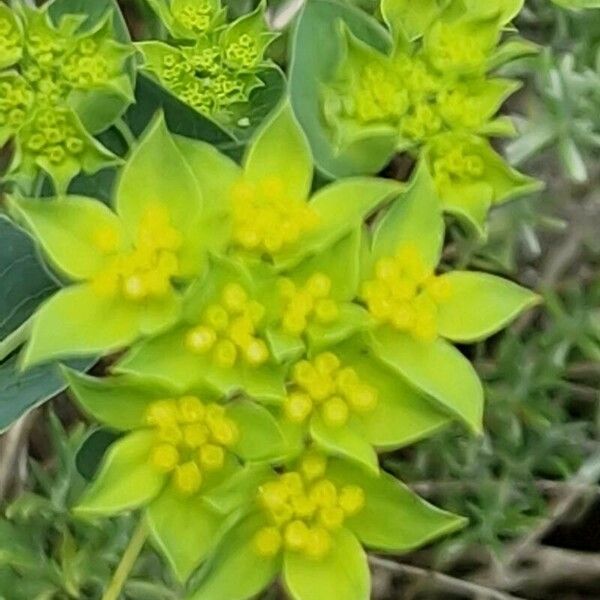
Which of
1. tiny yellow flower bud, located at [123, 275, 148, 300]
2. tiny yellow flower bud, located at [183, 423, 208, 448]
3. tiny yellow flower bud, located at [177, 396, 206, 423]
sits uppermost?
tiny yellow flower bud, located at [123, 275, 148, 300]

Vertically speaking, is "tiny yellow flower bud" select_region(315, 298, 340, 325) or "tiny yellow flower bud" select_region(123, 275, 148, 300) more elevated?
"tiny yellow flower bud" select_region(123, 275, 148, 300)

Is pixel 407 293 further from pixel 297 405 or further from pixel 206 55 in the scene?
pixel 206 55

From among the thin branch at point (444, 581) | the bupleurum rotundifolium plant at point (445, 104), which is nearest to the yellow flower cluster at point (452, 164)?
the bupleurum rotundifolium plant at point (445, 104)

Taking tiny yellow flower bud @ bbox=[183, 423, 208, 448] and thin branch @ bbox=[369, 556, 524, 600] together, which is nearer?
tiny yellow flower bud @ bbox=[183, 423, 208, 448]

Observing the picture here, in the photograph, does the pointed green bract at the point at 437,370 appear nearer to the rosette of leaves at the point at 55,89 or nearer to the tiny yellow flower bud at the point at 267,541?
the tiny yellow flower bud at the point at 267,541

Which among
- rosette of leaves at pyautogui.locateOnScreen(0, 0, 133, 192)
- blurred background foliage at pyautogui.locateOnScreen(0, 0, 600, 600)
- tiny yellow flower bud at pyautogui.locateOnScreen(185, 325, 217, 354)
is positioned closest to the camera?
tiny yellow flower bud at pyautogui.locateOnScreen(185, 325, 217, 354)

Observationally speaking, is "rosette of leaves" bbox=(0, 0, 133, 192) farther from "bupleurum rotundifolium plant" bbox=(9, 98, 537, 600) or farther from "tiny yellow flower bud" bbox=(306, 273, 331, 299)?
"tiny yellow flower bud" bbox=(306, 273, 331, 299)

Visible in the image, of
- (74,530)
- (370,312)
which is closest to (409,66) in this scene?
(370,312)

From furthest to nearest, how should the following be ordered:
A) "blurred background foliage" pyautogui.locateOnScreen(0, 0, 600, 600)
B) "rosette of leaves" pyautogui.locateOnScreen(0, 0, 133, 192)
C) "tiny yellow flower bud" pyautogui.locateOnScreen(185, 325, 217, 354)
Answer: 1. "blurred background foliage" pyautogui.locateOnScreen(0, 0, 600, 600)
2. "rosette of leaves" pyautogui.locateOnScreen(0, 0, 133, 192)
3. "tiny yellow flower bud" pyautogui.locateOnScreen(185, 325, 217, 354)

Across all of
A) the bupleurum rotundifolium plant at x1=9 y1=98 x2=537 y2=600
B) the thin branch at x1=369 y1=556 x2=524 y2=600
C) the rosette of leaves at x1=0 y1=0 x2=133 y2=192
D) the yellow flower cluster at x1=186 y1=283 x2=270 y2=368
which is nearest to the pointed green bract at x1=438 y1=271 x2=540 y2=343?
the bupleurum rotundifolium plant at x1=9 y1=98 x2=537 y2=600
